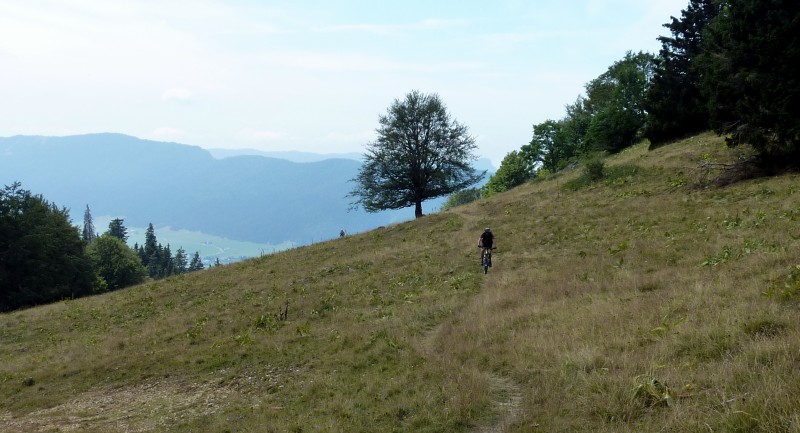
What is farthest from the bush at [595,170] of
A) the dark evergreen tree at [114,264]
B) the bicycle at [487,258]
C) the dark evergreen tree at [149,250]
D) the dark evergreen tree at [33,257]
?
the dark evergreen tree at [149,250]

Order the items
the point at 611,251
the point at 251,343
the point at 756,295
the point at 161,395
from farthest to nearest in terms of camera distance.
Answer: the point at 611,251, the point at 251,343, the point at 161,395, the point at 756,295

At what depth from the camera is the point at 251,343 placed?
15469mm

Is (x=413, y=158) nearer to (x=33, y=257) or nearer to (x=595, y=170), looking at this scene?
(x=595, y=170)

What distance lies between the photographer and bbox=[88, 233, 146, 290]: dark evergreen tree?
85.0 m

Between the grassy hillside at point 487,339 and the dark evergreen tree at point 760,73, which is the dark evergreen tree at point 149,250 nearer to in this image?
the grassy hillside at point 487,339

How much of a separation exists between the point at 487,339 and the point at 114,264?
91.6m

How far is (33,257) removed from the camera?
5266 cm

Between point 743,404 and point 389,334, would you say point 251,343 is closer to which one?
point 389,334

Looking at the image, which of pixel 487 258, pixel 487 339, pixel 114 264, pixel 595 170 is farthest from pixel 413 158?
pixel 114 264

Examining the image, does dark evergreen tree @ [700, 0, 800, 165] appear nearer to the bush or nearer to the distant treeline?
the bush

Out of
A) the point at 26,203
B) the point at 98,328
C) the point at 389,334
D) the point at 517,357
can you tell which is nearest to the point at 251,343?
the point at 389,334

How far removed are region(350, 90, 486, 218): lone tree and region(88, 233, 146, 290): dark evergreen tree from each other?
59.4 meters

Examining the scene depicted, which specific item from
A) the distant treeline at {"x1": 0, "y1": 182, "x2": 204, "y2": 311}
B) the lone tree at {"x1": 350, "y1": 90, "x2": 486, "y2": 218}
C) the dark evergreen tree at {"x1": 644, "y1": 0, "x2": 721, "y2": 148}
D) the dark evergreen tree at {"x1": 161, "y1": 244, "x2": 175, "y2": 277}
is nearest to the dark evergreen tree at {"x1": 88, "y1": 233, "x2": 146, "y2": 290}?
the distant treeline at {"x1": 0, "y1": 182, "x2": 204, "y2": 311}

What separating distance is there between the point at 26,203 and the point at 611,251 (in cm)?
6420
